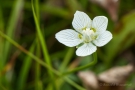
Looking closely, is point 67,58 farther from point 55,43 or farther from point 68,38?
point 68,38

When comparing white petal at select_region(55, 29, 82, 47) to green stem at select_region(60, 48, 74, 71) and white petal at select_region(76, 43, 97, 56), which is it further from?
green stem at select_region(60, 48, 74, 71)

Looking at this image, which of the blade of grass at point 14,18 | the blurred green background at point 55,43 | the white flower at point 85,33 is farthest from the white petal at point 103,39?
the blade of grass at point 14,18

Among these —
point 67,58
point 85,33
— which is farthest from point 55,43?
point 85,33

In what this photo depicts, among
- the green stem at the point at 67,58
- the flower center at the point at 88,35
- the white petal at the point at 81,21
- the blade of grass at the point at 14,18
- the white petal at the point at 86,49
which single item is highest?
the white petal at the point at 81,21

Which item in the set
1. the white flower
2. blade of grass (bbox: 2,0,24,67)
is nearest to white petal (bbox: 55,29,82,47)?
the white flower

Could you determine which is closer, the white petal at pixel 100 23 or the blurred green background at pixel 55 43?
the white petal at pixel 100 23

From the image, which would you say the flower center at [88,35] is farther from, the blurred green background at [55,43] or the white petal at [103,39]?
the blurred green background at [55,43]
